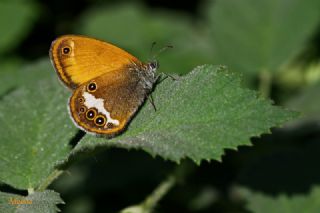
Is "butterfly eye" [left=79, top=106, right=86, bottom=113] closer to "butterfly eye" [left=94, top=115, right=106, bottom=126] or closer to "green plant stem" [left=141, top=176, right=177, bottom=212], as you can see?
"butterfly eye" [left=94, top=115, right=106, bottom=126]

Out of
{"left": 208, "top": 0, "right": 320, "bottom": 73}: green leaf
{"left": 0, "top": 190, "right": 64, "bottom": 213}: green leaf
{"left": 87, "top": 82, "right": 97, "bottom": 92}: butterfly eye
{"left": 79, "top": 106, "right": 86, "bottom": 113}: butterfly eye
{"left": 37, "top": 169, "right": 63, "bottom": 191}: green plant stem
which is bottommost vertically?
{"left": 0, "top": 190, "right": 64, "bottom": 213}: green leaf

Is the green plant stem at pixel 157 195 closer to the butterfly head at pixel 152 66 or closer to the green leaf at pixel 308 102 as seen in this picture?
the butterfly head at pixel 152 66

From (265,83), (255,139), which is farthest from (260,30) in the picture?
(255,139)

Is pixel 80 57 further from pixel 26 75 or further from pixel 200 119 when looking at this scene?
pixel 26 75

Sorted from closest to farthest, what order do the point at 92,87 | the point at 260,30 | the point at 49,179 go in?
the point at 49,179 < the point at 92,87 < the point at 260,30

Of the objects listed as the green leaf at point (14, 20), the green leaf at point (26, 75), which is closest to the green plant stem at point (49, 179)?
the green leaf at point (26, 75)

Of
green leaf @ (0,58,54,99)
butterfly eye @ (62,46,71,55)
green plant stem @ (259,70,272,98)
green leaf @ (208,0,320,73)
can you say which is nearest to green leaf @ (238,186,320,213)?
green plant stem @ (259,70,272,98)
